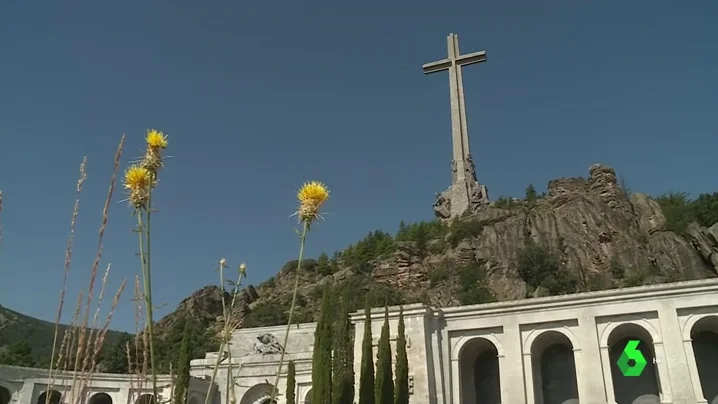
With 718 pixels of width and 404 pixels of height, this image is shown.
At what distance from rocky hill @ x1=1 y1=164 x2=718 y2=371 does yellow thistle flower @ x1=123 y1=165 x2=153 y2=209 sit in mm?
34148

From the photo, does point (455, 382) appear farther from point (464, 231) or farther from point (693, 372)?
point (464, 231)

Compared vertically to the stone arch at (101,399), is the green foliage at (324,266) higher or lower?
higher

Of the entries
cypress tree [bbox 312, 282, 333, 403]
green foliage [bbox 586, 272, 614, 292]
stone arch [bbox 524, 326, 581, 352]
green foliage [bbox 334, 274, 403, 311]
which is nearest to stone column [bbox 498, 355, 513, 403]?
stone arch [bbox 524, 326, 581, 352]

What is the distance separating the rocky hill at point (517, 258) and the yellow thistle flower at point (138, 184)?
34.1 m

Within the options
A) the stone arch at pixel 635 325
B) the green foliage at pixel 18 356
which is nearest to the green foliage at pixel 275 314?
the green foliage at pixel 18 356

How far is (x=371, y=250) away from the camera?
54438 mm

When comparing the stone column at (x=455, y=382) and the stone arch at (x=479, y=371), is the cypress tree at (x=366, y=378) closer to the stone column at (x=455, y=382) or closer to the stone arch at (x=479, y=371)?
the stone column at (x=455, y=382)

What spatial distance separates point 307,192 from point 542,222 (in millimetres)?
47012

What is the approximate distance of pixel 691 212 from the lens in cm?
→ 4634

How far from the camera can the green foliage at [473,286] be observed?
39.0m

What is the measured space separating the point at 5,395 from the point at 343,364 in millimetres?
18599

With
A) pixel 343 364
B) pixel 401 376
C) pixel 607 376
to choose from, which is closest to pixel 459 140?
pixel 607 376

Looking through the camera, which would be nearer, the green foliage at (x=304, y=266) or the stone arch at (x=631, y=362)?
the stone arch at (x=631, y=362)

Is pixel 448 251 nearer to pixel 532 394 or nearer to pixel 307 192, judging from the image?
pixel 532 394
